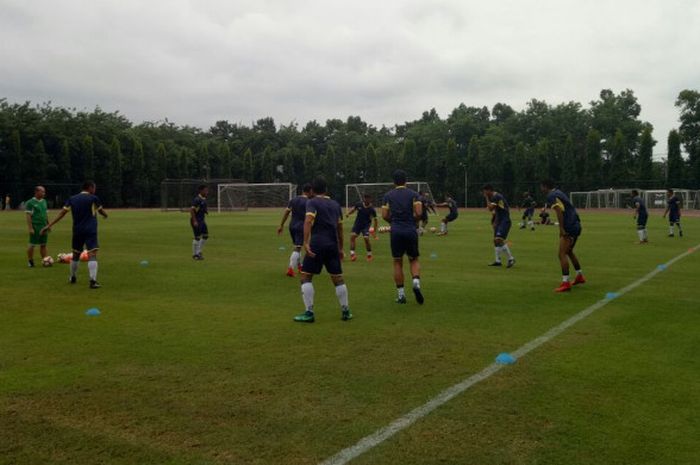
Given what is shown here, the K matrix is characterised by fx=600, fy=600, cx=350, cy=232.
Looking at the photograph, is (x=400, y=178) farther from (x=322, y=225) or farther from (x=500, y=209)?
(x=500, y=209)

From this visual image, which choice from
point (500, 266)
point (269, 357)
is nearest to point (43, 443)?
point (269, 357)

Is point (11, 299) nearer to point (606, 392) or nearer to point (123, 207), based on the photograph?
point (606, 392)

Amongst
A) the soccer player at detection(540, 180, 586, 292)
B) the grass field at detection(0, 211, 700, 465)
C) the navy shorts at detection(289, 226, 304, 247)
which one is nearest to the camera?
the grass field at detection(0, 211, 700, 465)

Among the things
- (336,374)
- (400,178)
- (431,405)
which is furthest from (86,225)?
(431,405)

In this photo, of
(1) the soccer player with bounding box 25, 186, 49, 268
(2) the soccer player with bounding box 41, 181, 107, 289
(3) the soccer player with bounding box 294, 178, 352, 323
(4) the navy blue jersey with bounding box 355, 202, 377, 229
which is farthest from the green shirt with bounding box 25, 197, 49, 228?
(3) the soccer player with bounding box 294, 178, 352, 323

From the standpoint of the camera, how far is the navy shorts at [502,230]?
15.0 metres

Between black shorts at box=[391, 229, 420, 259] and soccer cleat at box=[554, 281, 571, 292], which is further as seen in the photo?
soccer cleat at box=[554, 281, 571, 292]

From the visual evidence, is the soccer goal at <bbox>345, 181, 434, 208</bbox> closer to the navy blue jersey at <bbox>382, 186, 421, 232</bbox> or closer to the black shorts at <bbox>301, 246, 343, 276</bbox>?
the navy blue jersey at <bbox>382, 186, 421, 232</bbox>

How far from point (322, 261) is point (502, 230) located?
7.85 meters

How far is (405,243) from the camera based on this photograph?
9.71m

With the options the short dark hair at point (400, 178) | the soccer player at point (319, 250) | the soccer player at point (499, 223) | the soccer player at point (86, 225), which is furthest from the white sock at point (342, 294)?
the soccer player at point (499, 223)

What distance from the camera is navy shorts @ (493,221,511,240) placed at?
15.0 m

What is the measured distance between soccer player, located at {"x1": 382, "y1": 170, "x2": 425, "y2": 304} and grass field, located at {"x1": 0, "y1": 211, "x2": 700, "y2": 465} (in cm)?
50

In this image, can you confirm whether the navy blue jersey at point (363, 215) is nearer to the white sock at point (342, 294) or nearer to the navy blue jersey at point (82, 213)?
the navy blue jersey at point (82, 213)
